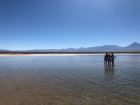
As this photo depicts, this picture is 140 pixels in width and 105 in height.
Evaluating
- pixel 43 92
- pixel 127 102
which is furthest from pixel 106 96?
pixel 43 92

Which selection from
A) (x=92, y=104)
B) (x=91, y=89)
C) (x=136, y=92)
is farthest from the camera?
(x=91, y=89)

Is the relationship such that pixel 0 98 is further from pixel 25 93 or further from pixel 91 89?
pixel 91 89

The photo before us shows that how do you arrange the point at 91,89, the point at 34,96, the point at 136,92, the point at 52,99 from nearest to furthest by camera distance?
the point at 52,99 < the point at 34,96 < the point at 136,92 < the point at 91,89

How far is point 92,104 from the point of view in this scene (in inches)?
253

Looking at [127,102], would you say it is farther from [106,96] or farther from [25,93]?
[25,93]

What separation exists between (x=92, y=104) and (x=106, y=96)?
1373 millimetres

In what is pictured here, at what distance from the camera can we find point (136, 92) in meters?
8.05

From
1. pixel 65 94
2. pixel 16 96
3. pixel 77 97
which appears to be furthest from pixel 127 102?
pixel 16 96

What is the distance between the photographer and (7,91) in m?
8.46

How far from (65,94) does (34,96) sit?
5.69 feet

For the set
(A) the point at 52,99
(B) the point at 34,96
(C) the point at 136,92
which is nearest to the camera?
(A) the point at 52,99

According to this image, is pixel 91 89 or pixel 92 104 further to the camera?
pixel 91 89

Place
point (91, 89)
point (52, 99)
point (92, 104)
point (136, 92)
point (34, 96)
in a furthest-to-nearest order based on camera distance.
Answer: point (91, 89) → point (136, 92) → point (34, 96) → point (52, 99) → point (92, 104)

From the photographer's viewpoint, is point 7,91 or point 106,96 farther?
point 7,91
